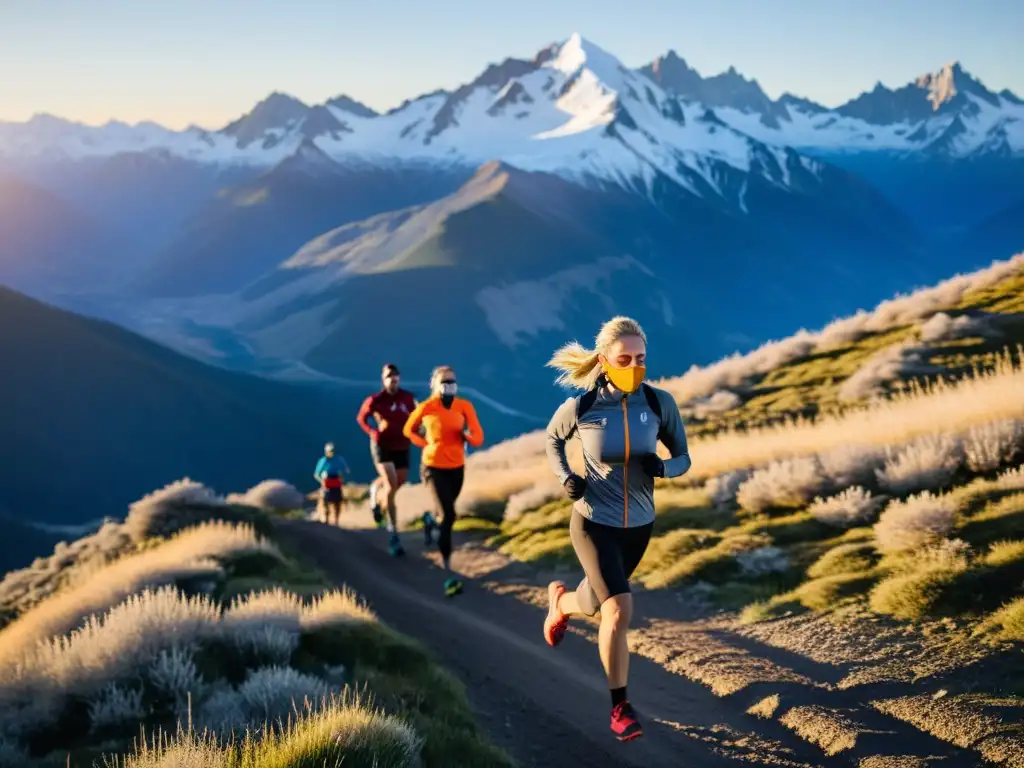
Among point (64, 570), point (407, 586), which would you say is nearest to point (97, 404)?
point (64, 570)

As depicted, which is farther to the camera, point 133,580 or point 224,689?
point 133,580

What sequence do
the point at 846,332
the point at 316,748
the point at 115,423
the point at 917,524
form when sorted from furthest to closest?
the point at 115,423, the point at 846,332, the point at 917,524, the point at 316,748

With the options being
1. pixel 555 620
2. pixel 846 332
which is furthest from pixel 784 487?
pixel 846 332

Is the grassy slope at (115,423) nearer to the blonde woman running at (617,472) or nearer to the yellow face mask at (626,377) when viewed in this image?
the blonde woman running at (617,472)

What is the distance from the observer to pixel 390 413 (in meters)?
13.6

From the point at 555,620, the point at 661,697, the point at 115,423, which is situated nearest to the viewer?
the point at 555,620

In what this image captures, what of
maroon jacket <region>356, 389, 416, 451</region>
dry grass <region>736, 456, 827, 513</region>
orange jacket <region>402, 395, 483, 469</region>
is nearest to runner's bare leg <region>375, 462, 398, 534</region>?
maroon jacket <region>356, 389, 416, 451</region>

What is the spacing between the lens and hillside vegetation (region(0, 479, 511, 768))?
16.9ft

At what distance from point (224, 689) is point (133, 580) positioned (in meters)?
4.48

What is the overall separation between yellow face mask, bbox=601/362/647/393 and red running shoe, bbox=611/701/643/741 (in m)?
2.43

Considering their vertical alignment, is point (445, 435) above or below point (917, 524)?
above

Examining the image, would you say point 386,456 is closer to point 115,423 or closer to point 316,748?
point 316,748

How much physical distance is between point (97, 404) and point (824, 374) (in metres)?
144

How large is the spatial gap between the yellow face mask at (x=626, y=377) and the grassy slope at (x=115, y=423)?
417ft
